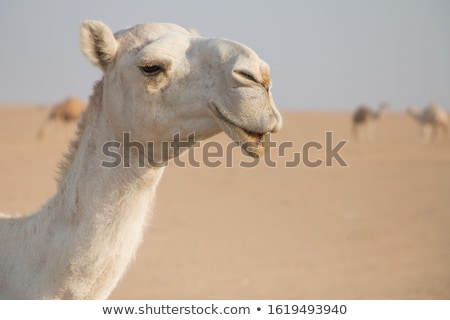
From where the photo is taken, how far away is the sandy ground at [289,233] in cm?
857

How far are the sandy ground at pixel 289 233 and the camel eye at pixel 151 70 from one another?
521cm

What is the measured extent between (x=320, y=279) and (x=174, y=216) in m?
4.66

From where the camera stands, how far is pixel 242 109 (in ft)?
9.48

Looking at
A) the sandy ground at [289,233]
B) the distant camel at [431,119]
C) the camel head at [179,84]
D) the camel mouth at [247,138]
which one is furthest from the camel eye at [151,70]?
the distant camel at [431,119]

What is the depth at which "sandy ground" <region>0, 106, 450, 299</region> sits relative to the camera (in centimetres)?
857

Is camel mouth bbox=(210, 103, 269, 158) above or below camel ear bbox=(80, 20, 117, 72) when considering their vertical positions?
below

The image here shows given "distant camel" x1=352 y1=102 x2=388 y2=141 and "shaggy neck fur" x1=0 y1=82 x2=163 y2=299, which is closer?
"shaggy neck fur" x1=0 y1=82 x2=163 y2=299

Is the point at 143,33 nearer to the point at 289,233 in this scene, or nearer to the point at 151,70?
the point at 151,70

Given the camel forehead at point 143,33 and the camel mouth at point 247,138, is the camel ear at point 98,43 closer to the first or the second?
the camel forehead at point 143,33

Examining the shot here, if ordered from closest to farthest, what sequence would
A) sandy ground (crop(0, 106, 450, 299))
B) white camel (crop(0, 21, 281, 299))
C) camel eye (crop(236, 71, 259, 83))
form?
camel eye (crop(236, 71, 259, 83)) < white camel (crop(0, 21, 281, 299)) < sandy ground (crop(0, 106, 450, 299))

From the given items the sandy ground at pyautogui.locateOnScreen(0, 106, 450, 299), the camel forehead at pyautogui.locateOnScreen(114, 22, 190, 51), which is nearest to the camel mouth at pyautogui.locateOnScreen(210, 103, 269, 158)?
the camel forehead at pyautogui.locateOnScreen(114, 22, 190, 51)

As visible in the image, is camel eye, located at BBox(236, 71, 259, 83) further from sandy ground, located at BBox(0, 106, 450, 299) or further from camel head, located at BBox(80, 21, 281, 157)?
sandy ground, located at BBox(0, 106, 450, 299)
